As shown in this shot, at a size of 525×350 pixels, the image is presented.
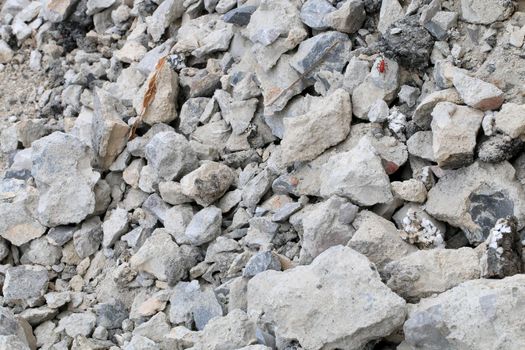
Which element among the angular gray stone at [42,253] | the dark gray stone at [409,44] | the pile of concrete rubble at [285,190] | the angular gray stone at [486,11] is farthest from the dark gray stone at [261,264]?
the angular gray stone at [486,11]

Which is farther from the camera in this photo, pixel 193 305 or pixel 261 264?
pixel 193 305

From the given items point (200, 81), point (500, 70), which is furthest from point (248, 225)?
point (500, 70)

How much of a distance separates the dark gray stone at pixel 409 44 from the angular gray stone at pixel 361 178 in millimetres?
691

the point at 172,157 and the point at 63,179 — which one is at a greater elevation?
the point at 172,157

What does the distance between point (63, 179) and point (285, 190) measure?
1.73 meters

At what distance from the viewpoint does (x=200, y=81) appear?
581cm

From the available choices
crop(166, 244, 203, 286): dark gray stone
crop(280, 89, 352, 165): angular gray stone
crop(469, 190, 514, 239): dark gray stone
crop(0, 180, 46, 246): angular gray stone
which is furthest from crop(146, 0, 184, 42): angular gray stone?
crop(469, 190, 514, 239): dark gray stone

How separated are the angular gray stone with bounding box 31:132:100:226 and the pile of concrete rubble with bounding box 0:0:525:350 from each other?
0.6 inches

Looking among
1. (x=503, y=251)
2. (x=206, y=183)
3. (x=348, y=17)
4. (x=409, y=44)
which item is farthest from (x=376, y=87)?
(x=503, y=251)

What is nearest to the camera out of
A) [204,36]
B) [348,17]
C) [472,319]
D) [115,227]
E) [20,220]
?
[472,319]

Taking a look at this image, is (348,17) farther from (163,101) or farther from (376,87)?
(163,101)

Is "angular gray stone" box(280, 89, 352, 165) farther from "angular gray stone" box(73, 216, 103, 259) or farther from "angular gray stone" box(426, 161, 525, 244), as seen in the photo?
"angular gray stone" box(73, 216, 103, 259)

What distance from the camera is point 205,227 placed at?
4.82 metres

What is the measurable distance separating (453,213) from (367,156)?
610mm
